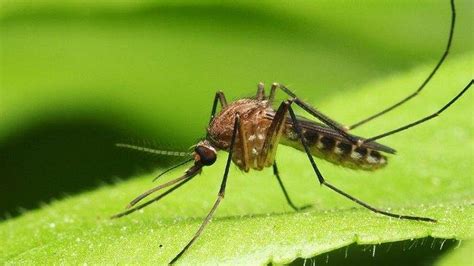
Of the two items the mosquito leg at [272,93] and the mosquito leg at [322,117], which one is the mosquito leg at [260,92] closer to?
the mosquito leg at [272,93]

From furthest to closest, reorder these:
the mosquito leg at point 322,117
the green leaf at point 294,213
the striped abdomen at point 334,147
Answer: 1. the striped abdomen at point 334,147
2. the mosquito leg at point 322,117
3. the green leaf at point 294,213

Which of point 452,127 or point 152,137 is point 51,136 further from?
point 452,127

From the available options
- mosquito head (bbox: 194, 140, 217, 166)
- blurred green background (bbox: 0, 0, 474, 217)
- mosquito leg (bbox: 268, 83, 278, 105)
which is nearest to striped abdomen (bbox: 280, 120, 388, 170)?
mosquito leg (bbox: 268, 83, 278, 105)

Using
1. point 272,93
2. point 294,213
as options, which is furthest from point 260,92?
point 294,213

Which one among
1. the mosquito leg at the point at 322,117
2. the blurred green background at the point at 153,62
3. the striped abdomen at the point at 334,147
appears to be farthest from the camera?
the blurred green background at the point at 153,62

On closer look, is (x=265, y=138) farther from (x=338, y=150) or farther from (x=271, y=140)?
(x=338, y=150)

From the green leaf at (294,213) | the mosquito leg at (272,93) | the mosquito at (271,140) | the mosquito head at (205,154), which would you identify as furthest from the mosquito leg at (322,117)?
the mosquito head at (205,154)
